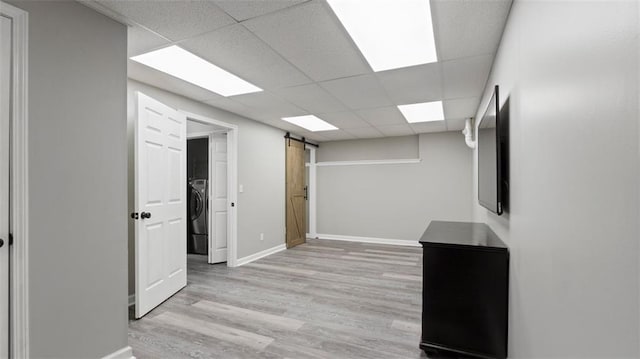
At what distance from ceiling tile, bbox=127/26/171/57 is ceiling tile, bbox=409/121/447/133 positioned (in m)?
4.04

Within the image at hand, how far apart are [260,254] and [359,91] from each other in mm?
3202

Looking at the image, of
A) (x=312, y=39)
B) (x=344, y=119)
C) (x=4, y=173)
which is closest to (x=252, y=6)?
(x=312, y=39)

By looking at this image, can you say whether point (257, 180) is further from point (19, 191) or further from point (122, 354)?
point (19, 191)

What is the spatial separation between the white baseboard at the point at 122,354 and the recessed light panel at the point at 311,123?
3.48m

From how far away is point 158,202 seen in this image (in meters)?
2.90

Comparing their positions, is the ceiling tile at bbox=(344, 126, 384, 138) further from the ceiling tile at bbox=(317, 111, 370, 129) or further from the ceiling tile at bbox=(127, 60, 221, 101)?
the ceiling tile at bbox=(127, 60, 221, 101)

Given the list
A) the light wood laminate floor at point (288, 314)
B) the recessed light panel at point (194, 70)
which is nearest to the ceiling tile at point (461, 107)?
the light wood laminate floor at point (288, 314)

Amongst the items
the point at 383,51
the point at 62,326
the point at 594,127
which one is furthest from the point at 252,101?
the point at 594,127

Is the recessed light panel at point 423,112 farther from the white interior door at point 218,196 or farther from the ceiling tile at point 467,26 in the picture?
the white interior door at point 218,196

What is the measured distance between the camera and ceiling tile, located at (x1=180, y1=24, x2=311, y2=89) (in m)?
2.08

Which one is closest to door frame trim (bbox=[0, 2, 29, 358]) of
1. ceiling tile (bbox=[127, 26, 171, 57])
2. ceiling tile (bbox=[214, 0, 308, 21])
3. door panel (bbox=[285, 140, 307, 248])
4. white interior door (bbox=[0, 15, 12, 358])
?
white interior door (bbox=[0, 15, 12, 358])

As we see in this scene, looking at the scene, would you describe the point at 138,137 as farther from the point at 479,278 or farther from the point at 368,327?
the point at 479,278

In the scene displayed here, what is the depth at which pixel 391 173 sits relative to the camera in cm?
623

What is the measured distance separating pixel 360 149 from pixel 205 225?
366cm
